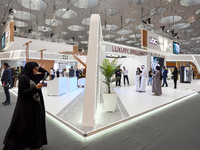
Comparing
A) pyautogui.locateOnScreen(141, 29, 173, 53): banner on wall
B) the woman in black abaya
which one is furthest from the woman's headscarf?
pyautogui.locateOnScreen(141, 29, 173, 53): banner on wall

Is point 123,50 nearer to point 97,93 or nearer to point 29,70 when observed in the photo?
point 97,93

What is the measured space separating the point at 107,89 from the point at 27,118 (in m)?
5.87

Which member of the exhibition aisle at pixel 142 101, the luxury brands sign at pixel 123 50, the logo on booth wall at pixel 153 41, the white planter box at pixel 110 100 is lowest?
the exhibition aisle at pixel 142 101

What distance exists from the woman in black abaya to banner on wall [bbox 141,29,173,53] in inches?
271

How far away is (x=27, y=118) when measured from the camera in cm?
183

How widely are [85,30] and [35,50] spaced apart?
686 cm

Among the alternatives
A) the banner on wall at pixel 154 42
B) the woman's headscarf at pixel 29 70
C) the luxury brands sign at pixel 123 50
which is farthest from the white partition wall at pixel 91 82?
the luxury brands sign at pixel 123 50

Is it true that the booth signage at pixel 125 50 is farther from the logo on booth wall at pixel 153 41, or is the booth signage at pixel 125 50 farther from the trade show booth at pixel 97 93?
the logo on booth wall at pixel 153 41

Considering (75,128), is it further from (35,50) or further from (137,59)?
(35,50)

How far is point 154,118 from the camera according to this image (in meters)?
3.43

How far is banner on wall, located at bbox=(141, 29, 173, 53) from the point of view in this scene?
305 inches

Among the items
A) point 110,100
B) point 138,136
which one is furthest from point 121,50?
point 138,136

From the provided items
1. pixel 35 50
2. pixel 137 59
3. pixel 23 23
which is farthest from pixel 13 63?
pixel 137 59

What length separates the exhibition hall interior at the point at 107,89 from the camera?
7.86ft
